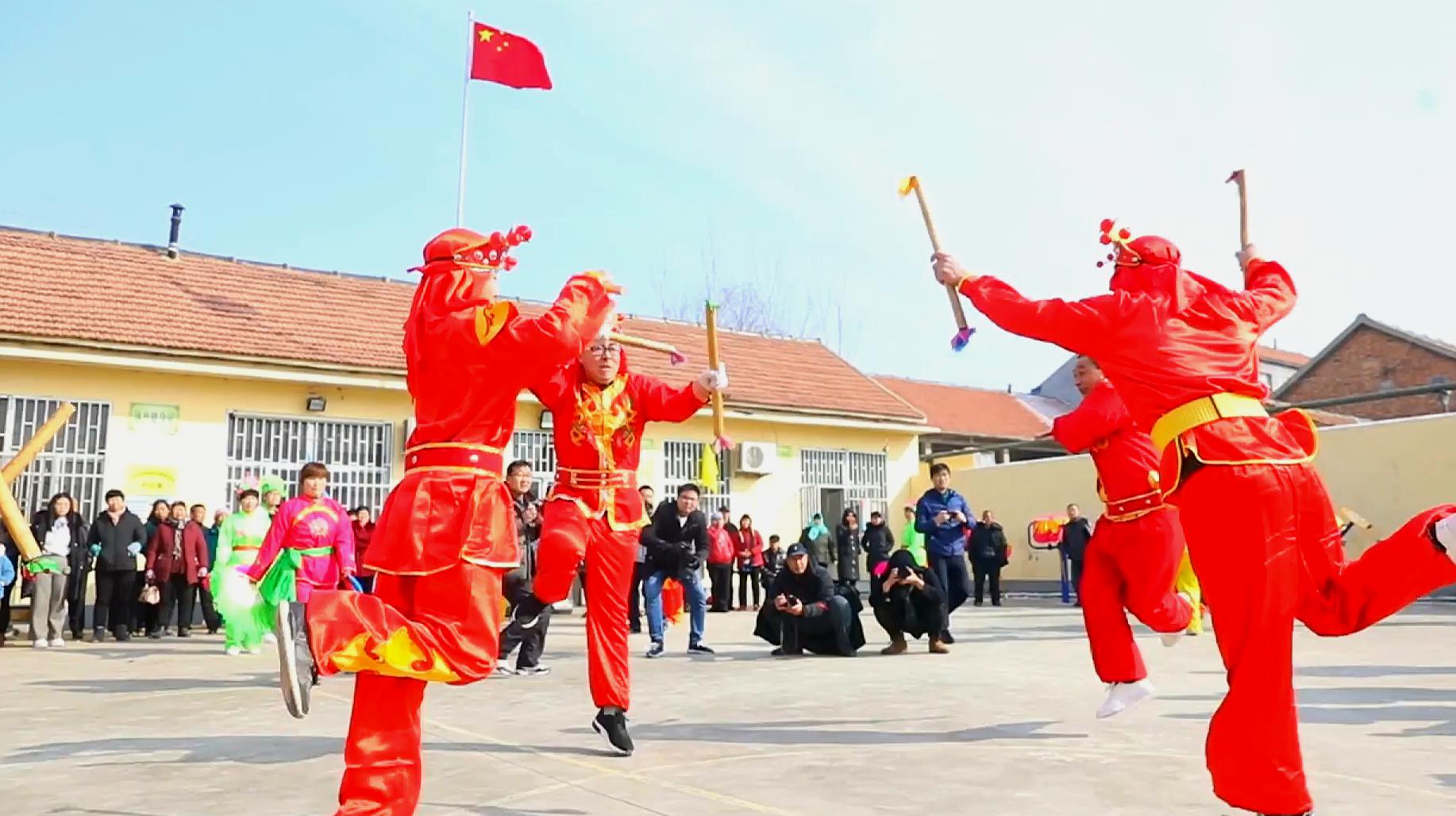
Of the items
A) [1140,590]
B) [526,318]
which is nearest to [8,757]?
[526,318]

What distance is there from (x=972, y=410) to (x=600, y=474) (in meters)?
27.7

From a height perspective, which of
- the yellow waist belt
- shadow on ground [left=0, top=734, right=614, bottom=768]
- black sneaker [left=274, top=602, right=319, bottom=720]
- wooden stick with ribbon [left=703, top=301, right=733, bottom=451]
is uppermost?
wooden stick with ribbon [left=703, top=301, right=733, bottom=451]

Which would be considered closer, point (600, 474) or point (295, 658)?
point (295, 658)

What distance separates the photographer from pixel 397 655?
324 centimetres

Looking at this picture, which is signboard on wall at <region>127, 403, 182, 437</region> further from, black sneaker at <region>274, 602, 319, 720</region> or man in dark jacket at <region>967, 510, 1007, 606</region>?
black sneaker at <region>274, 602, 319, 720</region>

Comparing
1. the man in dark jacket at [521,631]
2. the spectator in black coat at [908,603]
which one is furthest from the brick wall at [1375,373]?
the man in dark jacket at [521,631]

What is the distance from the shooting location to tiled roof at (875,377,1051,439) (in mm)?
30141

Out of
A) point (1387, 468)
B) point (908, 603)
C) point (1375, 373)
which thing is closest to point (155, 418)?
point (908, 603)

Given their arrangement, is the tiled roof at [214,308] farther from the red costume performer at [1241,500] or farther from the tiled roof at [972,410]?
the red costume performer at [1241,500]

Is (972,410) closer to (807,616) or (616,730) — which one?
(807,616)

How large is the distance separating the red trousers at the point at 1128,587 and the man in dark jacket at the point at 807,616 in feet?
13.1

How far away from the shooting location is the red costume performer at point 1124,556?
5.40 metres

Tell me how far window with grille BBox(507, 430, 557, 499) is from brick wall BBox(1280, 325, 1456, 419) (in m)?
23.8

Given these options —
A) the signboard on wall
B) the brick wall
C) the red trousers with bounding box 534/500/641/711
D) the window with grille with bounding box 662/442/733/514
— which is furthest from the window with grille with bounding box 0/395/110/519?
the brick wall
